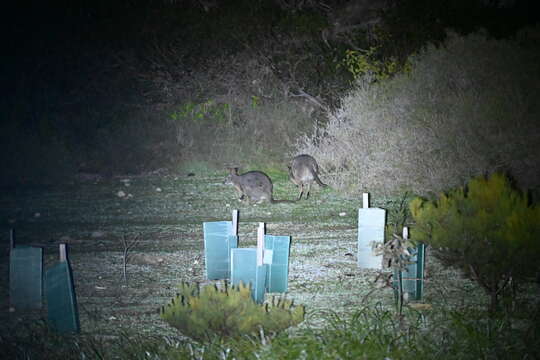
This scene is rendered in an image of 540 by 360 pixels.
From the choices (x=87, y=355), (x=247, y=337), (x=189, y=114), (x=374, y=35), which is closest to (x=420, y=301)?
(x=247, y=337)

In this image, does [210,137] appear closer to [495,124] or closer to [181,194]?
[181,194]

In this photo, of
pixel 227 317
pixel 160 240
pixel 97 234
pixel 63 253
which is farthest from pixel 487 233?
pixel 97 234

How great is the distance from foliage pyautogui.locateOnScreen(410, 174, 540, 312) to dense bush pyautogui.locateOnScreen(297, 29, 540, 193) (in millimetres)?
6449

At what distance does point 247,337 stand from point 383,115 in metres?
9.52

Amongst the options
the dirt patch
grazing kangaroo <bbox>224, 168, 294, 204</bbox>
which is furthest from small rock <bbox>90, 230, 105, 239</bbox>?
grazing kangaroo <bbox>224, 168, 294, 204</bbox>

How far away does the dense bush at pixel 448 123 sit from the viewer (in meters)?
12.8

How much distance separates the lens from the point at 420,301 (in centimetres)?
669

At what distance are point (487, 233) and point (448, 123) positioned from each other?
23.6 feet

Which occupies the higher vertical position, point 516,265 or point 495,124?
point 495,124

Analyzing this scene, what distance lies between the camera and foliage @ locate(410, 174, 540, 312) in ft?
19.1

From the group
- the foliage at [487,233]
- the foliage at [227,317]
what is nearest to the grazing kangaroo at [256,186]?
the foliage at [487,233]

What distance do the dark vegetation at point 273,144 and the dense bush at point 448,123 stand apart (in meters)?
0.04

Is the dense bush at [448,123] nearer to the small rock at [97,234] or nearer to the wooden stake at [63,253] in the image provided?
the small rock at [97,234]

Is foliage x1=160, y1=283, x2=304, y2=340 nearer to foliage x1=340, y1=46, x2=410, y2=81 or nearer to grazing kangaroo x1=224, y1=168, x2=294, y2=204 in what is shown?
grazing kangaroo x1=224, y1=168, x2=294, y2=204
